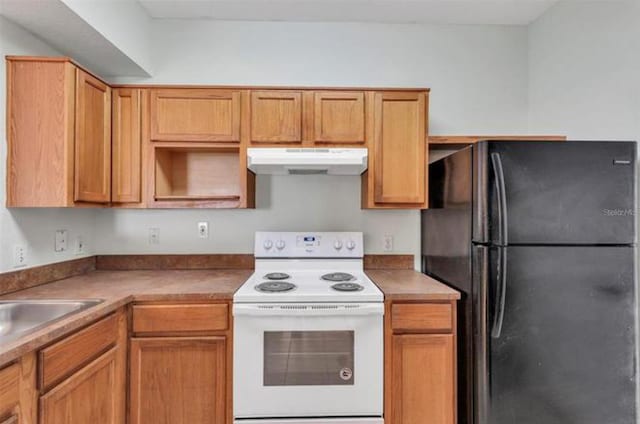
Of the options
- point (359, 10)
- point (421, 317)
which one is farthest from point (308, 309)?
point (359, 10)

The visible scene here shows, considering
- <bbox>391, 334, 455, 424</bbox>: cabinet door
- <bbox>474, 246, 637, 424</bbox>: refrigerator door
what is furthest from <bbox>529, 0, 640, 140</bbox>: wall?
<bbox>391, 334, 455, 424</bbox>: cabinet door

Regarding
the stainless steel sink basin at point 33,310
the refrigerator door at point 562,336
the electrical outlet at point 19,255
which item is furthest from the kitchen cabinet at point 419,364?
the electrical outlet at point 19,255

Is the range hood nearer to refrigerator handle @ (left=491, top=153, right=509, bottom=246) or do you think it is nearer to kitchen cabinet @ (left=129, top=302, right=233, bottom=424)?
refrigerator handle @ (left=491, top=153, right=509, bottom=246)

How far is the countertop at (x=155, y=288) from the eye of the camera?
141cm

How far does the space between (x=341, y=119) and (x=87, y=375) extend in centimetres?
176

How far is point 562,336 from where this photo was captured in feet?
5.07

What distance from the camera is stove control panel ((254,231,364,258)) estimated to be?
2244 mm

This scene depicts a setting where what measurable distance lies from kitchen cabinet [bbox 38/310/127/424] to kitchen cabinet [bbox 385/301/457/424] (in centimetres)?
130

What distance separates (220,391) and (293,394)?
0.37 m

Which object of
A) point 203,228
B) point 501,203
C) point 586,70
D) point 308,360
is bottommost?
point 308,360

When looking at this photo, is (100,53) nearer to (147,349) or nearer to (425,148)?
(147,349)

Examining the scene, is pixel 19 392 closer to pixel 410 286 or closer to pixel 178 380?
pixel 178 380

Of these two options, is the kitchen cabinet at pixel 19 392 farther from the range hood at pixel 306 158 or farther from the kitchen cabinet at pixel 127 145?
the range hood at pixel 306 158

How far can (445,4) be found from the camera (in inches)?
86.4
